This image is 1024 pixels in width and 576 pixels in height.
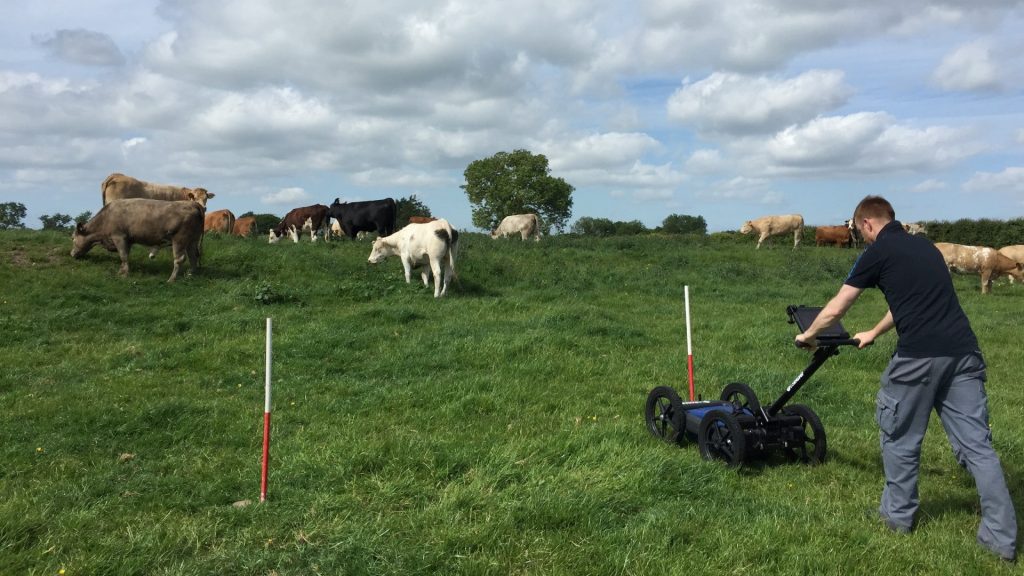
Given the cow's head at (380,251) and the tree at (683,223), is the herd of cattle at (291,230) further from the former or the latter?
the tree at (683,223)

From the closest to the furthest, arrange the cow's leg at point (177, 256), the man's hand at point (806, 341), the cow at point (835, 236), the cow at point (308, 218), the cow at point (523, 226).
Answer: the man's hand at point (806, 341) < the cow's leg at point (177, 256) < the cow at point (308, 218) < the cow at point (523, 226) < the cow at point (835, 236)

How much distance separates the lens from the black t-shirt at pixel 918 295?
14.8 feet

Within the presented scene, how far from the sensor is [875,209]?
499 cm

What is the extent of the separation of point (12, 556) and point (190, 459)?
2.05 metres

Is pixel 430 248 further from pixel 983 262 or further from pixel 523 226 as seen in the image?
pixel 983 262

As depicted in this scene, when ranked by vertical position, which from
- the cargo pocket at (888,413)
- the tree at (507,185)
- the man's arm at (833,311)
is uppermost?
the tree at (507,185)

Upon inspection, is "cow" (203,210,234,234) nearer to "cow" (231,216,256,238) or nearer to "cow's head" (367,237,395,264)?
"cow" (231,216,256,238)

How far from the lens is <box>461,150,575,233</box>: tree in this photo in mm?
67438

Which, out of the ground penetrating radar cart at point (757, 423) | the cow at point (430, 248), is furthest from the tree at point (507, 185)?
the ground penetrating radar cart at point (757, 423)

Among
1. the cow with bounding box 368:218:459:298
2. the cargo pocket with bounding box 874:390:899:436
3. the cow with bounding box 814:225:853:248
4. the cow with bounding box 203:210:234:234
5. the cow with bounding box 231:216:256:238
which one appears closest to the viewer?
the cargo pocket with bounding box 874:390:899:436

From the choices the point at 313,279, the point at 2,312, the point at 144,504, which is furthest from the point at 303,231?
the point at 144,504

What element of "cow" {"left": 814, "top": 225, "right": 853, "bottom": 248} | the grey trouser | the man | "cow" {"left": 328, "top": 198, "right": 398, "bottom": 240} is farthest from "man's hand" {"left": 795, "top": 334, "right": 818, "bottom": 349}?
"cow" {"left": 814, "top": 225, "right": 853, "bottom": 248}

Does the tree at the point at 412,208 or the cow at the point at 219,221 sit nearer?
the cow at the point at 219,221

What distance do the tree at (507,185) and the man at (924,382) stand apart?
6279 centimetres
